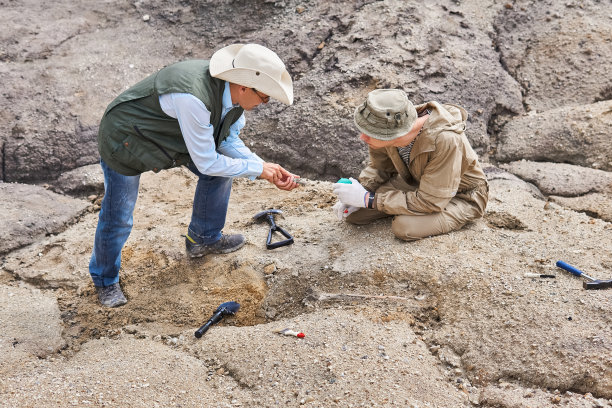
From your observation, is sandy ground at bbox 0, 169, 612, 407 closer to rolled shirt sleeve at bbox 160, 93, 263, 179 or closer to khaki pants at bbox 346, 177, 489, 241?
khaki pants at bbox 346, 177, 489, 241

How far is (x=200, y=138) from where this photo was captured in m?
3.05

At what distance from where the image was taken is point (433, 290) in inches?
131

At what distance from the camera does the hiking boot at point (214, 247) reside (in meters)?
3.99

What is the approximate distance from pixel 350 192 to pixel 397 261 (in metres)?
0.53

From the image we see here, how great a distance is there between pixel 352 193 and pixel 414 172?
1.34 feet

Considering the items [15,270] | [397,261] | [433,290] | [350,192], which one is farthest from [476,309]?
[15,270]

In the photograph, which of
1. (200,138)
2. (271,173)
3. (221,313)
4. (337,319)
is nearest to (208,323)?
(221,313)

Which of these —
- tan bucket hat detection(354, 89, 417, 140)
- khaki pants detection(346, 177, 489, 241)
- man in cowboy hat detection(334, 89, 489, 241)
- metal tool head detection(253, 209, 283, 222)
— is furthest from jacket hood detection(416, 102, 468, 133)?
metal tool head detection(253, 209, 283, 222)

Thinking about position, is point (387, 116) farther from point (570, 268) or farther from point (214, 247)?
point (214, 247)

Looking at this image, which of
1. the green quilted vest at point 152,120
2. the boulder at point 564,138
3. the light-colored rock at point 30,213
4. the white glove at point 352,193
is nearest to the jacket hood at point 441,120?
the white glove at point 352,193

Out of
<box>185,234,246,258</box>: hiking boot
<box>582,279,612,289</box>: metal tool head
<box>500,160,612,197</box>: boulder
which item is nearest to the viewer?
<box>582,279,612,289</box>: metal tool head

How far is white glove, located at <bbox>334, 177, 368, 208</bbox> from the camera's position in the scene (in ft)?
12.0

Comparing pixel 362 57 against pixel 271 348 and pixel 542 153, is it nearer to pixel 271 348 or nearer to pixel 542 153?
pixel 542 153

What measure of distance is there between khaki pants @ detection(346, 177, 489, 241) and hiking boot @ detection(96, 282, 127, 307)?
1.80 metres
